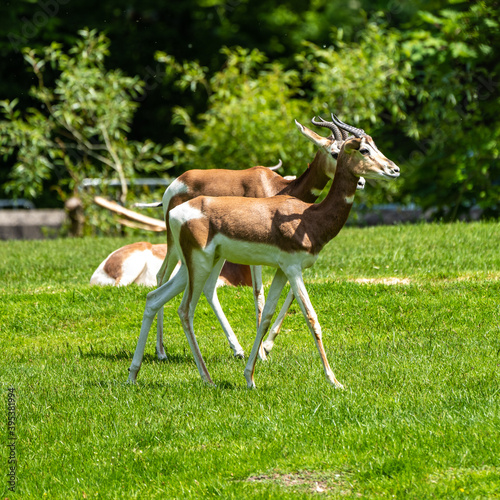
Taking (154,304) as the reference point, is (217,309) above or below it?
below

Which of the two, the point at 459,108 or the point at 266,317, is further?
the point at 459,108

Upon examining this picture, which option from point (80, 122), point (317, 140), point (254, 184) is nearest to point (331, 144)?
point (317, 140)

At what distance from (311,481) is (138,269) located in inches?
263

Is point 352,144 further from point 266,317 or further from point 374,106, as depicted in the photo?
point 374,106

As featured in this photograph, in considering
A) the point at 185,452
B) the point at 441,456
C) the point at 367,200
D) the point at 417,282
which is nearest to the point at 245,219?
the point at 185,452

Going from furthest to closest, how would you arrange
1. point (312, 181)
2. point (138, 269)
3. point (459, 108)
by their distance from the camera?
point (459, 108) < point (138, 269) < point (312, 181)

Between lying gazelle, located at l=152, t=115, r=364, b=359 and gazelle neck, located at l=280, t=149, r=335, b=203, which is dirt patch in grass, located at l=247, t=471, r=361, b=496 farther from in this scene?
gazelle neck, located at l=280, t=149, r=335, b=203

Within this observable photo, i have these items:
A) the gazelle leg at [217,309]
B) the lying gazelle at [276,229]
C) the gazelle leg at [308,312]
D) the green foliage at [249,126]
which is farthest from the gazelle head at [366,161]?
the green foliage at [249,126]

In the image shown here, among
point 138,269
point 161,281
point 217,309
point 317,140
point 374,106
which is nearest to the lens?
point 317,140

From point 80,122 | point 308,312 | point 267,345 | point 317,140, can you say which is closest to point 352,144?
point 317,140

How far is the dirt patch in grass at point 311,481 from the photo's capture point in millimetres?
4801

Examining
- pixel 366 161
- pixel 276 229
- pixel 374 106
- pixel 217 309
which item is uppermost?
pixel 366 161

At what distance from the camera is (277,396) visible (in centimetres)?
641

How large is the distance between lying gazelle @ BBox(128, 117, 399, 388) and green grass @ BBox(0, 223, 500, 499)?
2.15ft
